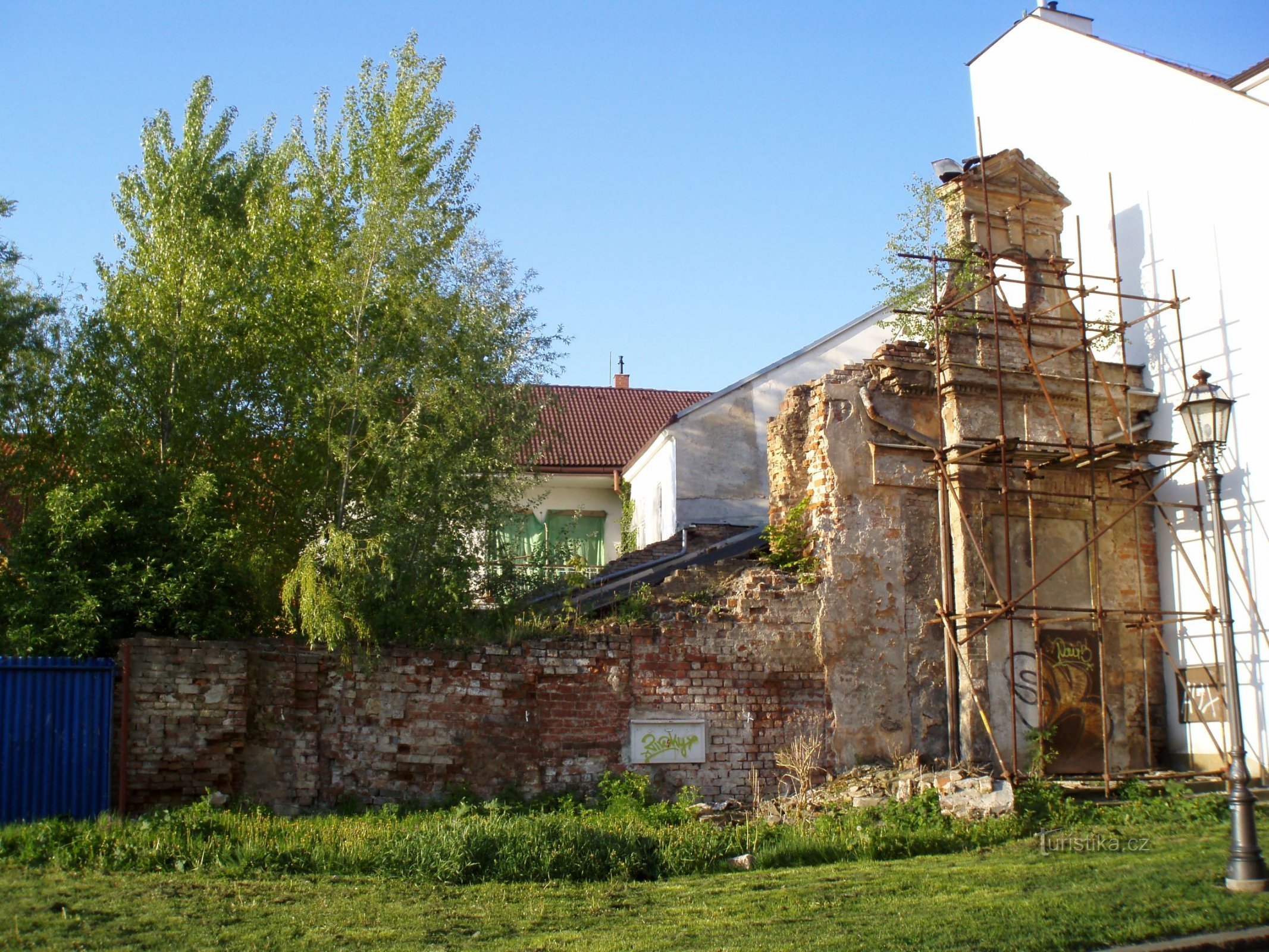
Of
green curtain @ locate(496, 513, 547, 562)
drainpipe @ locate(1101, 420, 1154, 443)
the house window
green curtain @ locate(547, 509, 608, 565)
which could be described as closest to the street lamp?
drainpipe @ locate(1101, 420, 1154, 443)

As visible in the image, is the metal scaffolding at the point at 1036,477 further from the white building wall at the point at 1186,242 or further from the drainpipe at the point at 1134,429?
the white building wall at the point at 1186,242

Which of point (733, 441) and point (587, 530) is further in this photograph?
point (587, 530)

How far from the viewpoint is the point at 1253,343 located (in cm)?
1397

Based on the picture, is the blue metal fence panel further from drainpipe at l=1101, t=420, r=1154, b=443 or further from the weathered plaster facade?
drainpipe at l=1101, t=420, r=1154, b=443

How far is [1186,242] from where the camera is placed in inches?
591

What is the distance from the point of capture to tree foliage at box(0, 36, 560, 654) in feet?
37.2

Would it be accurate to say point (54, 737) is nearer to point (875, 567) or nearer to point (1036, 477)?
point (875, 567)

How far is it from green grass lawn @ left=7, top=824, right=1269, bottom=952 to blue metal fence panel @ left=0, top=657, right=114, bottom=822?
72.7 inches

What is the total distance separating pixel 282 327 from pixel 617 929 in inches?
367

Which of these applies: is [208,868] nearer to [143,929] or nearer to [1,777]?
[143,929]

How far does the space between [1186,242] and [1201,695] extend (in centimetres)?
589

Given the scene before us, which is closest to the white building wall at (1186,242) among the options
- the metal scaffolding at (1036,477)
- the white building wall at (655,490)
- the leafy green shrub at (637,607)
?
the metal scaffolding at (1036,477)

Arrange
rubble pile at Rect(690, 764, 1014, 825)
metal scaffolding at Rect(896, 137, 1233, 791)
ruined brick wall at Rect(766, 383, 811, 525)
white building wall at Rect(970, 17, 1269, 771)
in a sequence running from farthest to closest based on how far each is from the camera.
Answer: ruined brick wall at Rect(766, 383, 811, 525) < white building wall at Rect(970, 17, 1269, 771) < metal scaffolding at Rect(896, 137, 1233, 791) < rubble pile at Rect(690, 764, 1014, 825)

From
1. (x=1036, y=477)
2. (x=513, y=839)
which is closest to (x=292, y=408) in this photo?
(x=513, y=839)
